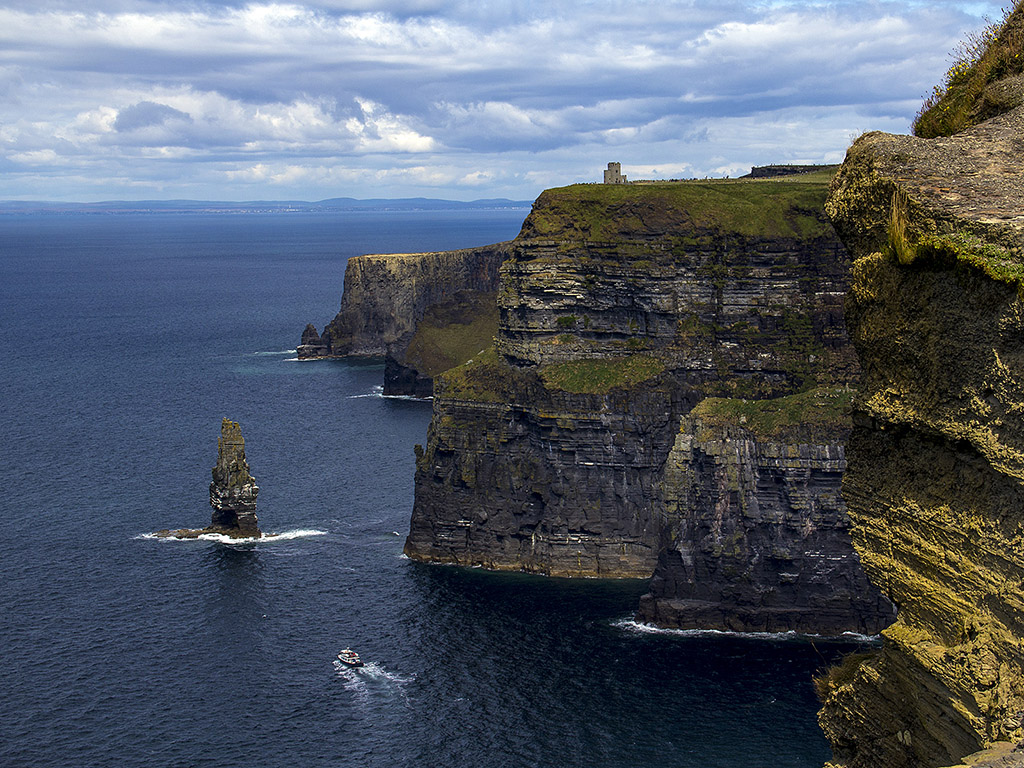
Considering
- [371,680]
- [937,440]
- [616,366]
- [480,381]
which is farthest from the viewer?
[480,381]

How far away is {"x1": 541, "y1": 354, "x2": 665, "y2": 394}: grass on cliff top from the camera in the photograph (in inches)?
4601

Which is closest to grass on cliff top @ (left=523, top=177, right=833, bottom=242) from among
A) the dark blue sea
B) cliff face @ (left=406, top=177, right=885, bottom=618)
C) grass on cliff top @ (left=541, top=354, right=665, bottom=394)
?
cliff face @ (left=406, top=177, right=885, bottom=618)

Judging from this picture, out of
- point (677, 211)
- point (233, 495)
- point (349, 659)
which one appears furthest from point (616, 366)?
point (349, 659)

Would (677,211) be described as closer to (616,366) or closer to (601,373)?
(616,366)

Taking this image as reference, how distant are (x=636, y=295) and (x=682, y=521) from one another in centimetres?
2609

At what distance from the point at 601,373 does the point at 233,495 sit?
130ft

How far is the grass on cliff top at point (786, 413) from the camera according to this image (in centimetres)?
10562

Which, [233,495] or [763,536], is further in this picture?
[233,495]

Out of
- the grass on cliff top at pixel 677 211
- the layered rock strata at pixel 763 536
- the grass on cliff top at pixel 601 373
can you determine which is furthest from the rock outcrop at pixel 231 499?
the layered rock strata at pixel 763 536

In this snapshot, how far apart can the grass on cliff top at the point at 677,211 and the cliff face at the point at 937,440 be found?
329ft

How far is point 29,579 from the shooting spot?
10812 centimetres

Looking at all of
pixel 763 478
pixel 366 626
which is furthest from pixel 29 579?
pixel 763 478

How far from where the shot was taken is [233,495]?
12325 cm

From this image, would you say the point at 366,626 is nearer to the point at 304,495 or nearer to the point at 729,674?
the point at 729,674
